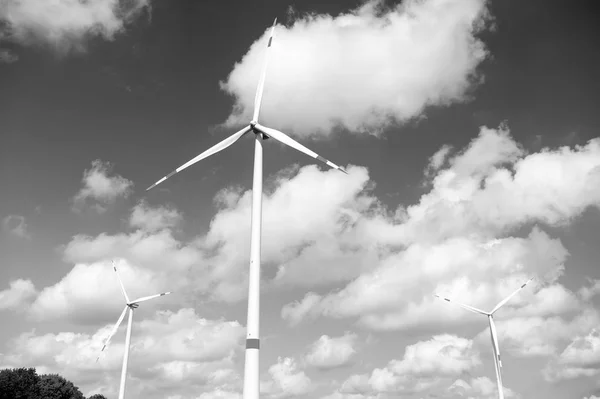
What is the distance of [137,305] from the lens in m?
135

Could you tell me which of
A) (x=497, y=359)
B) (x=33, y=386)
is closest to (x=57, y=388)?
(x=33, y=386)

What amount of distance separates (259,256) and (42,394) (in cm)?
12683

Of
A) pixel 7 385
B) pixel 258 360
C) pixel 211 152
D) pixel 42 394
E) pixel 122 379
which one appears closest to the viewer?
pixel 258 360

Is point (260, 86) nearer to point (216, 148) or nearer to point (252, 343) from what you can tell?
point (216, 148)

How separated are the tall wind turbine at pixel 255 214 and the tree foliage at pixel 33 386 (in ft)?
336

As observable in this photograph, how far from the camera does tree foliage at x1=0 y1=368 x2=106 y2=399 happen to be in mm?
128500

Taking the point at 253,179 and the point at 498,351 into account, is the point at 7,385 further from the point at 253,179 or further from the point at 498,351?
the point at 498,351

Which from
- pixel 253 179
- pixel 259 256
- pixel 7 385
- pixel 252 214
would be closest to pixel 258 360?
pixel 259 256

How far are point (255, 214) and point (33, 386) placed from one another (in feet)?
403

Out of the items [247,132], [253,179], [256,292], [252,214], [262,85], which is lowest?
[256,292]

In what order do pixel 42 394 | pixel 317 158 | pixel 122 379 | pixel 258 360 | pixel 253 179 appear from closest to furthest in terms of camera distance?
pixel 258 360 < pixel 253 179 < pixel 317 158 < pixel 122 379 < pixel 42 394

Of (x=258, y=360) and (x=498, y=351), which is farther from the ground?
(x=498, y=351)

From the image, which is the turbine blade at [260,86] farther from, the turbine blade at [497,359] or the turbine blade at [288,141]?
the turbine blade at [497,359]

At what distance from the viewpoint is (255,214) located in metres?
46.6
